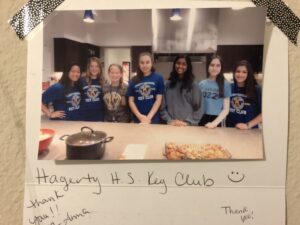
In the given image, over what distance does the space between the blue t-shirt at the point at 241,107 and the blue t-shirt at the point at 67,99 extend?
0.25 metres

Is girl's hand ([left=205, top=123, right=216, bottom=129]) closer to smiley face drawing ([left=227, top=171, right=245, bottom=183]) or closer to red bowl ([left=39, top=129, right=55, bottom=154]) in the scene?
smiley face drawing ([left=227, top=171, right=245, bottom=183])

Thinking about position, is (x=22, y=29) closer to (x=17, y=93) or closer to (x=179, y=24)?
(x=17, y=93)

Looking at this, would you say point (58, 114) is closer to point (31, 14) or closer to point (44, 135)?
point (44, 135)

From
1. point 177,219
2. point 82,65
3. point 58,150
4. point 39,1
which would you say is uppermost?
point 39,1

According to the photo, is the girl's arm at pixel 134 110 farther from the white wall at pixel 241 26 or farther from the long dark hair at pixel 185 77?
the white wall at pixel 241 26

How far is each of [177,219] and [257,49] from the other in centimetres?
31

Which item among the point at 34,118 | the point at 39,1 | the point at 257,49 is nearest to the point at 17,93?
the point at 34,118

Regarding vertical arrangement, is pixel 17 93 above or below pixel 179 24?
below

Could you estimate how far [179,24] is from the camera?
0.50 meters

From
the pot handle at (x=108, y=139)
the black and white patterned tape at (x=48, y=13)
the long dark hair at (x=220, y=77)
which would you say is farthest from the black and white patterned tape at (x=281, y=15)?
the pot handle at (x=108, y=139)

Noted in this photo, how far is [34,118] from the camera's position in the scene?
1.74 ft

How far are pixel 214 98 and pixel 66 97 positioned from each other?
247mm

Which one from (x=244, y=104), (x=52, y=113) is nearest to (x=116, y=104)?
(x=52, y=113)

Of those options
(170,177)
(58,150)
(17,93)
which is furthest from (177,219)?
(17,93)
